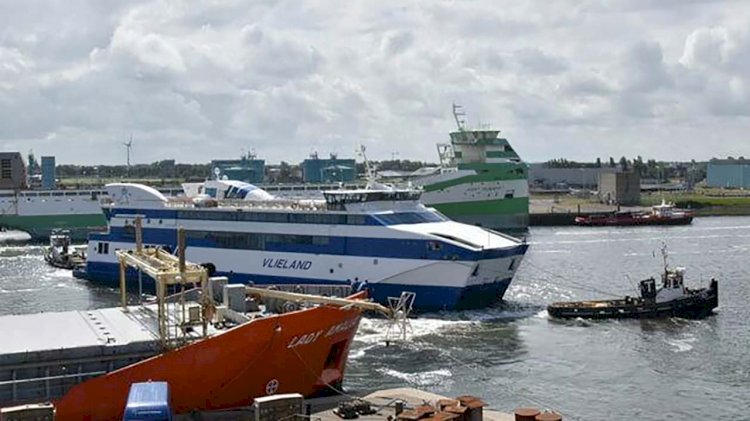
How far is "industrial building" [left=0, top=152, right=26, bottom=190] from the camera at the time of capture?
11362 cm

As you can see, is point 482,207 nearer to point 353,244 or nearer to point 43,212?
point 43,212

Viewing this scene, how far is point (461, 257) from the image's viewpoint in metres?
40.4

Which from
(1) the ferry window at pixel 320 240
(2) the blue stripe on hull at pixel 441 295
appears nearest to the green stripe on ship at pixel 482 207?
(1) the ferry window at pixel 320 240

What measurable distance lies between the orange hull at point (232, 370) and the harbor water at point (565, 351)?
4.55m

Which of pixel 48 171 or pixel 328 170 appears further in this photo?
pixel 328 170

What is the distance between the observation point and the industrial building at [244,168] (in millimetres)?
122750

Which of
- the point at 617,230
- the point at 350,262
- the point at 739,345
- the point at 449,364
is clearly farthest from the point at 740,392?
the point at 617,230

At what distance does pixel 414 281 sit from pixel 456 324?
3658 millimetres

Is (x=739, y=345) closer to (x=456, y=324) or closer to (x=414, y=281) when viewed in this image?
(x=456, y=324)

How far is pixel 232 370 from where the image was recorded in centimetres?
2306

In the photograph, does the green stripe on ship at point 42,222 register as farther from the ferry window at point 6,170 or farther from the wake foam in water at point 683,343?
the wake foam in water at point 683,343

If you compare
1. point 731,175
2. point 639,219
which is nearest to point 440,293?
point 639,219

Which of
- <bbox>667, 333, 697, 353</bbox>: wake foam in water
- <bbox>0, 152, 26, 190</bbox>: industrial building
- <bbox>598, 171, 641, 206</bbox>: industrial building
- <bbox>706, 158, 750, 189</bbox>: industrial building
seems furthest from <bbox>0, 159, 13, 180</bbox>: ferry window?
<bbox>706, 158, 750, 189</bbox>: industrial building

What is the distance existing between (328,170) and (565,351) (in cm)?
9577
